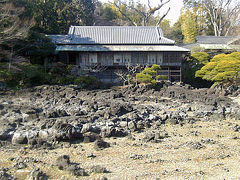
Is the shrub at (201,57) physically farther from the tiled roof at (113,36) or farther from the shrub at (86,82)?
the shrub at (86,82)

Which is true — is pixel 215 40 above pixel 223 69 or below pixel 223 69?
above

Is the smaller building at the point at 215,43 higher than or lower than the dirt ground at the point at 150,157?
higher

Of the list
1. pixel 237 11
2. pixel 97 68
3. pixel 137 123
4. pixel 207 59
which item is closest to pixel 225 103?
pixel 137 123

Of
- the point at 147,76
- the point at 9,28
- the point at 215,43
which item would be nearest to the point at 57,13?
the point at 9,28

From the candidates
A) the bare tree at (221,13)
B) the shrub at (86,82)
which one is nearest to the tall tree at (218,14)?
the bare tree at (221,13)

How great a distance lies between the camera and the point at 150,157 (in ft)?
28.1

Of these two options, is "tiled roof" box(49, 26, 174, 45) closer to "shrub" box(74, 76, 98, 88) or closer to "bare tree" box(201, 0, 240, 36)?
"shrub" box(74, 76, 98, 88)

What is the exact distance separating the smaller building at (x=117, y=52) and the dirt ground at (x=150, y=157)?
50.8 feet

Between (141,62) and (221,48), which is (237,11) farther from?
(141,62)

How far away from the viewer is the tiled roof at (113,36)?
2698 centimetres

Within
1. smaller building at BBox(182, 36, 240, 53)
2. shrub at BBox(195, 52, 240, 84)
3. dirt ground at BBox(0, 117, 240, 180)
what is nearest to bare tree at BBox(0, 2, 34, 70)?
dirt ground at BBox(0, 117, 240, 180)

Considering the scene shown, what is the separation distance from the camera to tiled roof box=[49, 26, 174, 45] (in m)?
27.0

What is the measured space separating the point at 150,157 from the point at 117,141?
6.74 ft

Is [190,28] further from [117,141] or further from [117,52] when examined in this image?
[117,141]
